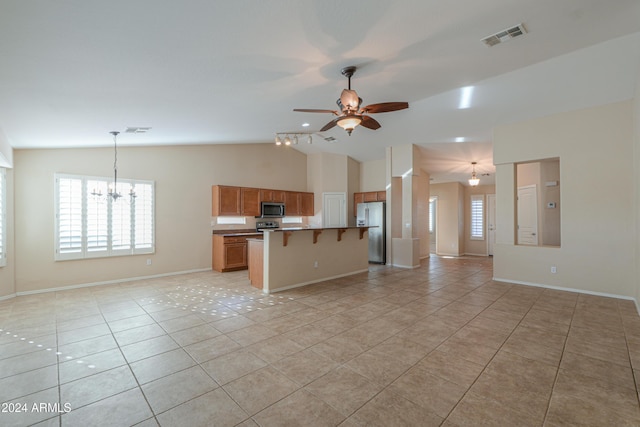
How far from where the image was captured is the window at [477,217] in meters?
10.4

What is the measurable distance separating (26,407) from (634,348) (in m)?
5.19

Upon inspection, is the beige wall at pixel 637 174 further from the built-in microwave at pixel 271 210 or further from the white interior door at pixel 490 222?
the built-in microwave at pixel 271 210

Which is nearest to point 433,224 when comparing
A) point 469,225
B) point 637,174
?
point 469,225

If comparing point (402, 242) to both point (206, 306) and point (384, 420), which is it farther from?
point (384, 420)

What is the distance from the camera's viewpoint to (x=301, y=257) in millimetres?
5461

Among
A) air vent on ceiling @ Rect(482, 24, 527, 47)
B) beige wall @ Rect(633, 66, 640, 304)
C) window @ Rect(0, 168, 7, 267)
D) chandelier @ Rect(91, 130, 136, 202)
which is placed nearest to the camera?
air vent on ceiling @ Rect(482, 24, 527, 47)

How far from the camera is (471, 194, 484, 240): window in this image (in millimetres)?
10430

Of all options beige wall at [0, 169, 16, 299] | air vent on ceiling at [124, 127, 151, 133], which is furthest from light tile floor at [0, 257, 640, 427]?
air vent on ceiling at [124, 127, 151, 133]

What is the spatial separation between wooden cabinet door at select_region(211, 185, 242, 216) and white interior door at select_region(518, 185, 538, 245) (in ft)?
23.2

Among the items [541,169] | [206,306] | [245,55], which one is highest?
[245,55]

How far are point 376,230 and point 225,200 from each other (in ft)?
13.5

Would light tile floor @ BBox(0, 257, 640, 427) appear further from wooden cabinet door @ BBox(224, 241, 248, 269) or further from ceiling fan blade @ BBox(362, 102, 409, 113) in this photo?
ceiling fan blade @ BBox(362, 102, 409, 113)

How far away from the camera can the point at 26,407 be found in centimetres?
199

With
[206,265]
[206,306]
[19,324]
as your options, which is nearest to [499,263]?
[206,306]
